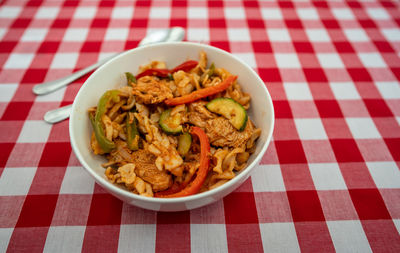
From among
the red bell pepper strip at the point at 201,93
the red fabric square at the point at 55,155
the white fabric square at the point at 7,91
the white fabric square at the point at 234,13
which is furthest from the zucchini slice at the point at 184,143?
the white fabric square at the point at 234,13

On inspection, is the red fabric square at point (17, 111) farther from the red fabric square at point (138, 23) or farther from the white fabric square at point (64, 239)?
the red fabric square at point (138, 23)

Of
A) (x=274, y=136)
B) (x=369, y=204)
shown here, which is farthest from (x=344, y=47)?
(x=369, y=204)

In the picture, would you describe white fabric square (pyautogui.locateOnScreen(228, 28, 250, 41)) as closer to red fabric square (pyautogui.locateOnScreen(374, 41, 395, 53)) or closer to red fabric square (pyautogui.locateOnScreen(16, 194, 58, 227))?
red fabric square (pyautogui.locateOnScreen(374, 41, 395, 53))

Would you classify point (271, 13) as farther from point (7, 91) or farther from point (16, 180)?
point (16, 180)

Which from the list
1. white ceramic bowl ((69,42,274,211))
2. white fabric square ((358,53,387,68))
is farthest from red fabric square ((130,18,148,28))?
white fabric square ((358,53,387,68))

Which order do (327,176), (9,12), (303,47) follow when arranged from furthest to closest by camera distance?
(9,12) < (303,47) < (327,176)
